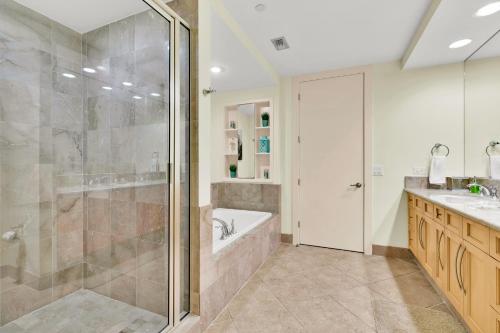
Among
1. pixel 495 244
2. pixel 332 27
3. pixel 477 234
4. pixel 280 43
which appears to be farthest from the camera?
pixel 280 43

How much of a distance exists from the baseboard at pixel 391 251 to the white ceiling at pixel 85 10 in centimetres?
336

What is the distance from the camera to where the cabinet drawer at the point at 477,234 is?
4.12 ft

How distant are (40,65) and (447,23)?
321 cm

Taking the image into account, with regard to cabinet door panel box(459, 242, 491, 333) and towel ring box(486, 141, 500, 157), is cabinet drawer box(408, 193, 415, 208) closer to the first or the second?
towel ring box(486, 141, 500, 157)

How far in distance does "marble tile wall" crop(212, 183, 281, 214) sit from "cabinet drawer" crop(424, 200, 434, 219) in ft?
5.35

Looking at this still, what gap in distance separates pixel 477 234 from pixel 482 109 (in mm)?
1660

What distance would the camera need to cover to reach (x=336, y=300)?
1.94 m

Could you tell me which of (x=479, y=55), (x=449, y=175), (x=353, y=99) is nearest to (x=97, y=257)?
(x=353, y=99)

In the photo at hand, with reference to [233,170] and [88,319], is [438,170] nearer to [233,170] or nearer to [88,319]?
[233,170]

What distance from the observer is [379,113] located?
2.86 metres

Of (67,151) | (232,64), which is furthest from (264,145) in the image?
(67,151)

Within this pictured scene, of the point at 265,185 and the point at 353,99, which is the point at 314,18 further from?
the point at 265,185

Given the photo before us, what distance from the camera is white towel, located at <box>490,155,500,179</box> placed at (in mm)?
2188

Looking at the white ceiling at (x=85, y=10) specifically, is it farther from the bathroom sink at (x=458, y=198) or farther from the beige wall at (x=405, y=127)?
the bathroom sink at (x=458, y=198)
